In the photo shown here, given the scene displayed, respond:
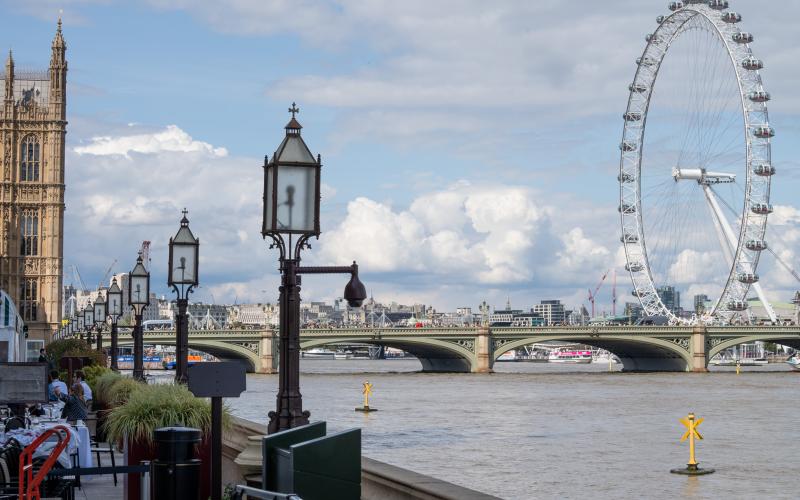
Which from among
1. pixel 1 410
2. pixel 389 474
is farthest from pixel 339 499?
pixel 1 410

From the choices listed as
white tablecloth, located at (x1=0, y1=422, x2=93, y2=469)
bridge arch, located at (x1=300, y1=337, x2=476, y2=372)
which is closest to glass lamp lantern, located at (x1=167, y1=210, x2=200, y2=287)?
white tablecloth, located at (x1=0, y1=422, x2=93, y2=469)

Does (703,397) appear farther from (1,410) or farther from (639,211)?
(1,410)

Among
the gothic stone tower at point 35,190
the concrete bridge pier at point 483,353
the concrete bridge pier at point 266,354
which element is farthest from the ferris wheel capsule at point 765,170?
the gothic stone tower at point 35,190

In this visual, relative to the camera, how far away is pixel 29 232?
114 metres

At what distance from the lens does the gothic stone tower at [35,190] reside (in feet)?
371

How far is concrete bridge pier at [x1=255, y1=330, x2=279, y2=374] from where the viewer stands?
12362 centimetres

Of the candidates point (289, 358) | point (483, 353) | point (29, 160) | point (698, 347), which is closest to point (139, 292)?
point (289, 358)

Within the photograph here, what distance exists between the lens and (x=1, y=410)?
2417 cm

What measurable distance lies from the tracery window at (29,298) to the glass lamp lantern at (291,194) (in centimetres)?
10435

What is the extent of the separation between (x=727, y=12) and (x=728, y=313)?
112 ft

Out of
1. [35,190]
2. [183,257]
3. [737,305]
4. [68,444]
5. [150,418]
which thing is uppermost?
[35,190]

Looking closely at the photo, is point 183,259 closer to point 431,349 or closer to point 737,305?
point 737,305

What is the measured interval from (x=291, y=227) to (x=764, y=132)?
341ft

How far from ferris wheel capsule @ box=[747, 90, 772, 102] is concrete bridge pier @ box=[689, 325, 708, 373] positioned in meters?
26.7
